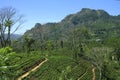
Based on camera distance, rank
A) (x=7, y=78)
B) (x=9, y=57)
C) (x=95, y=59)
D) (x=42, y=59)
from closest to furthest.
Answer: (x=7, y=78)
(x=9, y=57)
(x=42, y=59)
(x=95, y=59)

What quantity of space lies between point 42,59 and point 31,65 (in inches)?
184

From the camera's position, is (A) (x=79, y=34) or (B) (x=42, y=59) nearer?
(B) (x=42, y=59)

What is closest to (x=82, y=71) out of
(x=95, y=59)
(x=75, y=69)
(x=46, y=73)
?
(x=75, y=69)

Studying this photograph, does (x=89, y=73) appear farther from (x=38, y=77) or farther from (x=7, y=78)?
(x=7, y=78)

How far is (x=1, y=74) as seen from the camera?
3992mm

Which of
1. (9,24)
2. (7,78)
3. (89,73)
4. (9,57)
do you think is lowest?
(89,73)

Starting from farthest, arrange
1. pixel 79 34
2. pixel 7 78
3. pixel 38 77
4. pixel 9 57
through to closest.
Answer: pixel 79 34
pixel 38 77
pixel 9 57
pixel 7 78

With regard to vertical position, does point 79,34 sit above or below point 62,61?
above

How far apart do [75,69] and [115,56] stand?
31917mm

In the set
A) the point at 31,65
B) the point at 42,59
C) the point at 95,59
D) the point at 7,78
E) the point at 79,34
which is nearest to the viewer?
the point at 7,78

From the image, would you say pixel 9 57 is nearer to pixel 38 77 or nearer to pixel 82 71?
pixel 38 77

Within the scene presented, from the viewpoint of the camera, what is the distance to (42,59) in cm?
5059

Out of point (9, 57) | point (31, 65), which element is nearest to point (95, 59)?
point (31, 65)

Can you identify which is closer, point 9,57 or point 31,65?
point 9,57
